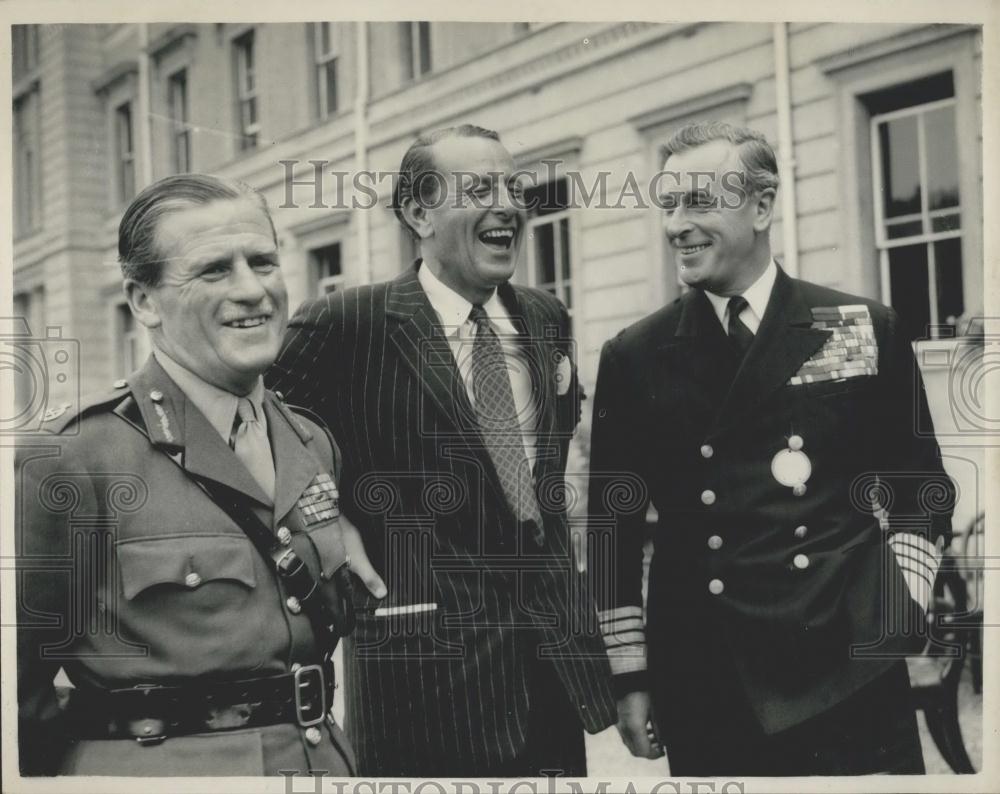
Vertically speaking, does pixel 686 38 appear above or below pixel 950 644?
above

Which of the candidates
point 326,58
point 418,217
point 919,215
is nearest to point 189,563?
Result: point 418,217

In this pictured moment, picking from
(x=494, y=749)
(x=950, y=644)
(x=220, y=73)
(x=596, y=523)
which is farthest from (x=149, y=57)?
(x=950, y=644)

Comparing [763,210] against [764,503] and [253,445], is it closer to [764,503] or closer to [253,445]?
[764,503]

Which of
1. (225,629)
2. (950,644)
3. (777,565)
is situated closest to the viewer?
(225,629)

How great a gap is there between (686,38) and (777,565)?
1555 mm

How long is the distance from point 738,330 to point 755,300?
0.10 metres

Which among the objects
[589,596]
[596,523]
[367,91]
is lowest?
[589,596]

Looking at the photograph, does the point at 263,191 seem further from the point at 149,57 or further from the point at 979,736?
the point at 979,736

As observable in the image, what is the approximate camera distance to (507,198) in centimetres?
319

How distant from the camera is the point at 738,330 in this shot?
316cm

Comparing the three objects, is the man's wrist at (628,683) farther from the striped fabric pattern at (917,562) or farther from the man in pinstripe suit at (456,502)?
the striped fabric pattern at (917,562)

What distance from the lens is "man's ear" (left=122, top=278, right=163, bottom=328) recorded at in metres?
2.91

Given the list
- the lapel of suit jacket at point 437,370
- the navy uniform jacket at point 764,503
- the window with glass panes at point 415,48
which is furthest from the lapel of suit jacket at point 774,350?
the window with glass panes at point 415,48

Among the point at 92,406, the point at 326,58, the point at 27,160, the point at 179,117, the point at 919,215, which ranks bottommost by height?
the point at 92,406
